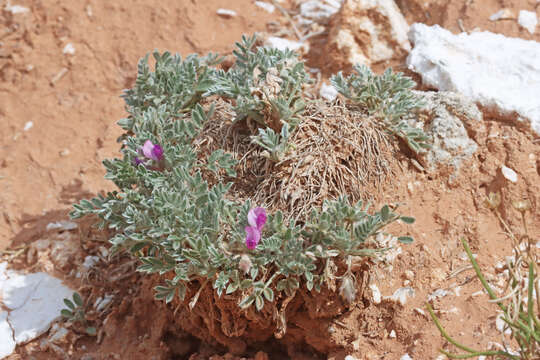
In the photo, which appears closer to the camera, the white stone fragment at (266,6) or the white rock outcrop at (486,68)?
the white rock outcrop at (486,68)

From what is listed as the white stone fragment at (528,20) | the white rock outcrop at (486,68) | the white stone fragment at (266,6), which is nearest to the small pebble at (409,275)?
the white rock outcrop at (486,68)

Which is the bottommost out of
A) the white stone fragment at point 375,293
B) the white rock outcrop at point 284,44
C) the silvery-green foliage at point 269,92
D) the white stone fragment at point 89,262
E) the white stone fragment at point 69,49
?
the white stone fragment at point 89,262

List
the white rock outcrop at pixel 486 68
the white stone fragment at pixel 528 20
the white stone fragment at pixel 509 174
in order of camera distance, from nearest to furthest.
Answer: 1. the white stone fragment at pixel 509 174
2. the white rock outcrop at pixel 486 68
3. the white stone fragment at pixel 528 20

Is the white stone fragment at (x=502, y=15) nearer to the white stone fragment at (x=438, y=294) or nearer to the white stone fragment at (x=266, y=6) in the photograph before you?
the white stone fragment at (x=266, y=6)

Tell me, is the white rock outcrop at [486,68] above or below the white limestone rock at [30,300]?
above

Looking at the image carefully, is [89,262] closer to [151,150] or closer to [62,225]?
[62,225]

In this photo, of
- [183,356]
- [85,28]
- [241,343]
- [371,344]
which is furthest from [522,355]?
[85,28]

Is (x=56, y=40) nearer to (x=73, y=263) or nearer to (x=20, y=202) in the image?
(x=20, y=202)

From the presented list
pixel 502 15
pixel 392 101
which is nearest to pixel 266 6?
pixel 502 15
